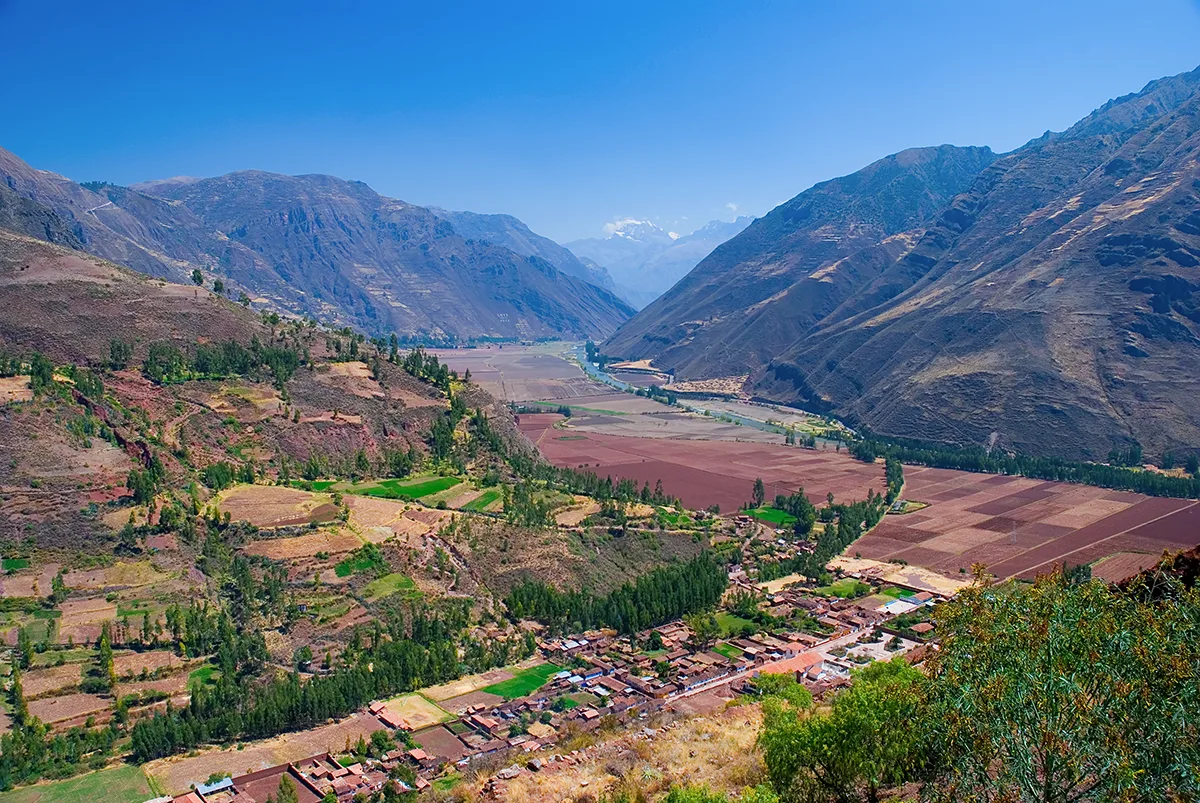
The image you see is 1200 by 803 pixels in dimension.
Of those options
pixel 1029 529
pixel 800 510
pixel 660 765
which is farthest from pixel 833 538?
pixel 660 765

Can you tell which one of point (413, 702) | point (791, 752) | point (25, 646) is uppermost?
point (791, 752)

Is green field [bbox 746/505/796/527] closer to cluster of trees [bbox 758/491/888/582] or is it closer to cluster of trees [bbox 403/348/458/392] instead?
cluster of trees [bbox 758/491/888/582]

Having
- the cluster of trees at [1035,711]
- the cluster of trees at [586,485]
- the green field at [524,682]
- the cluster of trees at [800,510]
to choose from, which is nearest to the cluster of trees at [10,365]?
the cluster of trees at [586,485]

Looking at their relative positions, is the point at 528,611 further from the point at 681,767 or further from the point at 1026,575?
the point at 1026,575

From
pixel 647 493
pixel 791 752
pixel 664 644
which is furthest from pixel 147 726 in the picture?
pixel 647 493

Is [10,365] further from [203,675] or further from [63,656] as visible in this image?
[203,675]

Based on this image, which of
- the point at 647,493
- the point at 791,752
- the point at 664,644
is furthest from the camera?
the point at 647,493
